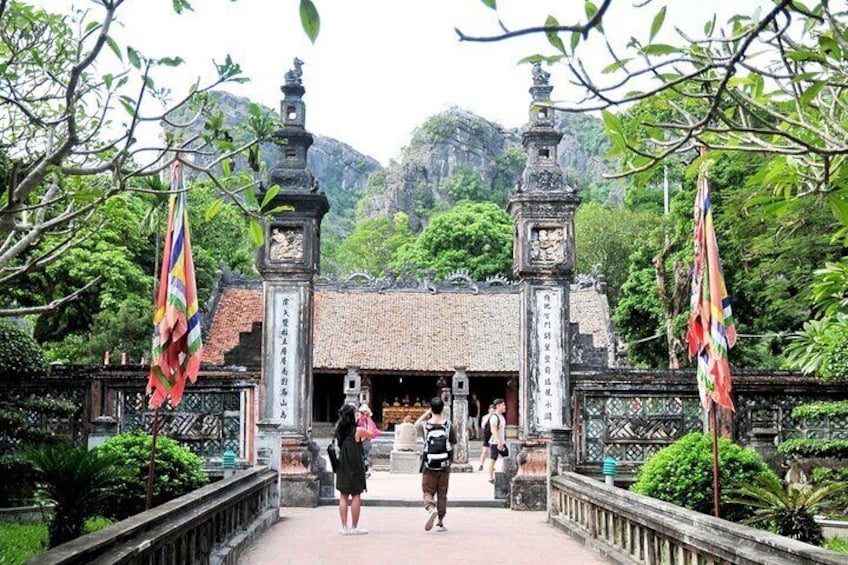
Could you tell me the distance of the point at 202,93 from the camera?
267 inches

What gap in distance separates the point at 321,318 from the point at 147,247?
6269 mm

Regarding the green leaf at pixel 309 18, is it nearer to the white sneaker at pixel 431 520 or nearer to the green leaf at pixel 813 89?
the green leaf at pixel 813 89

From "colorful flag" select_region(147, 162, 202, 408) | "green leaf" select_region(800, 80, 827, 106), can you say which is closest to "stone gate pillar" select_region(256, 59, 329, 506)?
"colorful flag" select_region(147, 162, 202, 408)

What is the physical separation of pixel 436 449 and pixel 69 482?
13.2 feet

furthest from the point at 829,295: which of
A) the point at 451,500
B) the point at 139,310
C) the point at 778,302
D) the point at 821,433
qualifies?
the point at 139,310

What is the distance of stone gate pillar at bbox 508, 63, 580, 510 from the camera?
12422 millimetres

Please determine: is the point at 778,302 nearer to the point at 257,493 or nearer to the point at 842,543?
the point at 842,543

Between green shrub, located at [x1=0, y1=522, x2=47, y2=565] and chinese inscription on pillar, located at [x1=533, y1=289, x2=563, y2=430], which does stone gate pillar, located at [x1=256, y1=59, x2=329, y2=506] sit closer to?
chinese inscription on pillar, located at [x1=533, y1=289, x2=563, y2=430]

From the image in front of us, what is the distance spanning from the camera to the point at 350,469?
9.48 meters

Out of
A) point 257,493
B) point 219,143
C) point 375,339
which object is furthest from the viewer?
point 375,339

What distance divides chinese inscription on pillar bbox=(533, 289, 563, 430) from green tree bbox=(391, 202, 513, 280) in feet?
103

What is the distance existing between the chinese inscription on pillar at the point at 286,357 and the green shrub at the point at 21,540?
12.2 ft

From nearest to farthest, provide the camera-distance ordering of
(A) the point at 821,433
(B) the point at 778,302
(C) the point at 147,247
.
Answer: (A) the point at 821,433
(B) the point at 778,302
(C) the point at 147,247

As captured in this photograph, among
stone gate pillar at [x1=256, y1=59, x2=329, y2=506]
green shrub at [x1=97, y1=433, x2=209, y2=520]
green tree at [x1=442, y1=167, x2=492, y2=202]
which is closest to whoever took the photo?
green shrub at [x1=97, y1=433, x2=209, y2=520]
